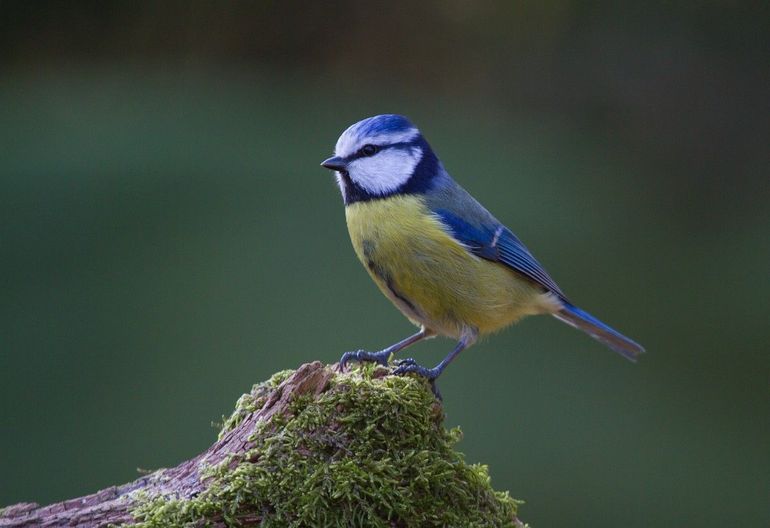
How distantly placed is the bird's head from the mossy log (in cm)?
73

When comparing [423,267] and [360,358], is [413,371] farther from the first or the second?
[423,267]

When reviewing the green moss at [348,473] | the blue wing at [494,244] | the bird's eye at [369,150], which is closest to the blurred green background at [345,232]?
the blue wing at [494,244]

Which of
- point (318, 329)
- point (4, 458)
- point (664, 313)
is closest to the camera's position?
point (4, 458)

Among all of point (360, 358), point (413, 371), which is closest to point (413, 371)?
point (413, 371)

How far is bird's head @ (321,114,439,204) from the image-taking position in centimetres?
228

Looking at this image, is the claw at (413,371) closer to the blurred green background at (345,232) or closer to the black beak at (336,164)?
the black beak at (336,164)

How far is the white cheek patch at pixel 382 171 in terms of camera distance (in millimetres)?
2312

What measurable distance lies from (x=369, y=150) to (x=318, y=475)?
1.02m

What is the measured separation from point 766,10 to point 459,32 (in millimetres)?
1623

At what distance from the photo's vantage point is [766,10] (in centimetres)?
450

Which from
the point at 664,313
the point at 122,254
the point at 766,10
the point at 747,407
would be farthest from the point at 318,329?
the point at 766,10

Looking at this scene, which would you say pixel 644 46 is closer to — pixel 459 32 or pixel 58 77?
pixel 459 32

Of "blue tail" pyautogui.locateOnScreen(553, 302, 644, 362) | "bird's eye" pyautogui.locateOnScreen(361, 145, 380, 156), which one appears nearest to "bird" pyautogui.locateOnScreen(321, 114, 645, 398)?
"bird's eye" pyautogui.locateOnScreen(361, 145, 380, 156)

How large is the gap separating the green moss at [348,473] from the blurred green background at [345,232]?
189 cm
